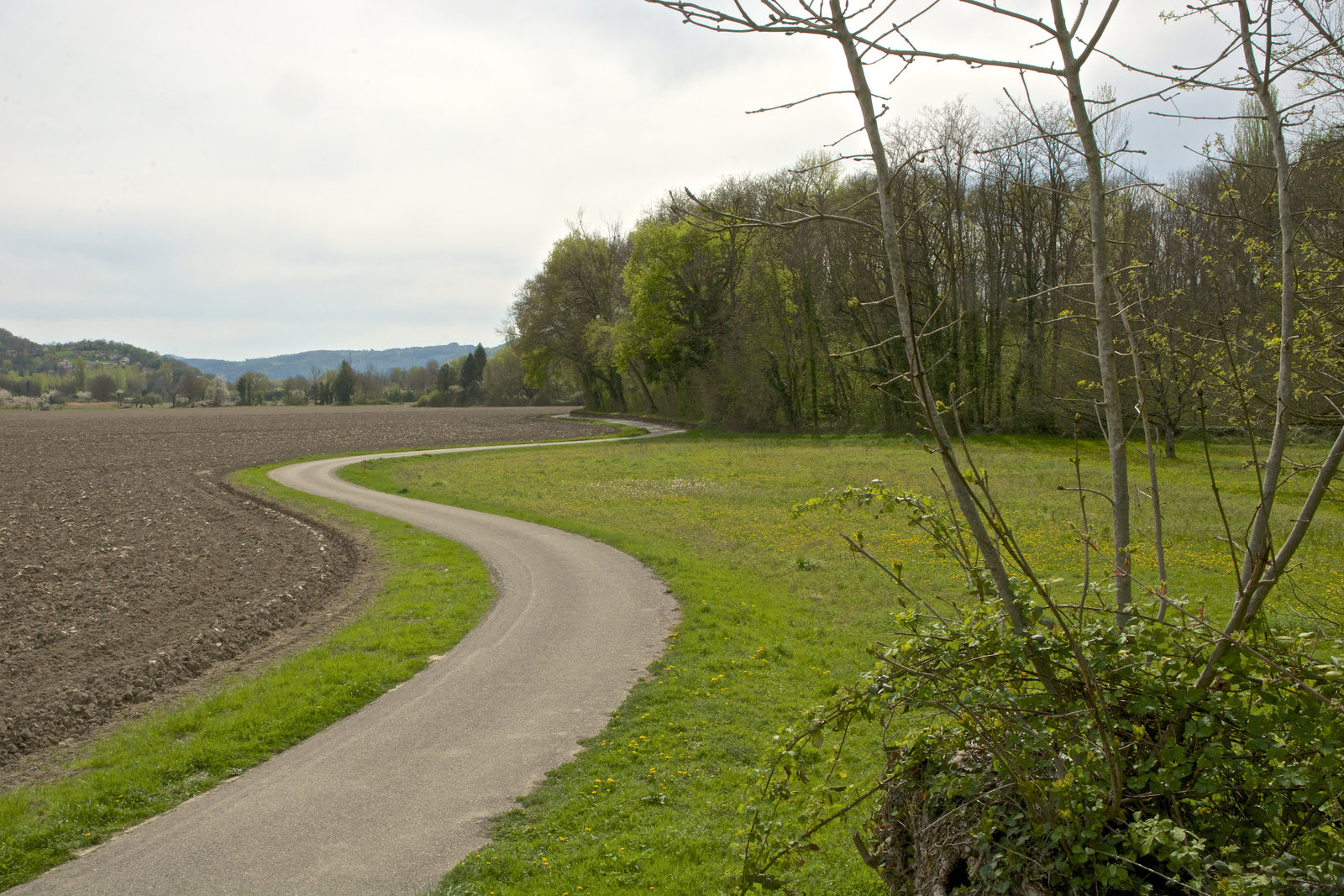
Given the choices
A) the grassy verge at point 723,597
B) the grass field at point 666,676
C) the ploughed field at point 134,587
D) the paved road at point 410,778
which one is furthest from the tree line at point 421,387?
the paved road at point 410,778

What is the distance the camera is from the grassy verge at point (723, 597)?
588 centimetres

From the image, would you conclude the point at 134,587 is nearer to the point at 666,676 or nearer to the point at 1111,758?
the point at 666,676

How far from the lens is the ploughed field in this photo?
947 cm

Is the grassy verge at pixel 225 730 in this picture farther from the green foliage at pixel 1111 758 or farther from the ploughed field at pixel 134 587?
the green foliage at pixel 1111 758

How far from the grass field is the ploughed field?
979 mm

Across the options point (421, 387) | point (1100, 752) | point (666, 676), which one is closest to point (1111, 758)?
point (1100, 752)

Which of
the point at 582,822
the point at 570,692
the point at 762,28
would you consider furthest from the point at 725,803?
the point at 762,28

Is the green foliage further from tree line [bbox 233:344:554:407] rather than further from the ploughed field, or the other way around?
tree line [bbox 233:344:554:407]

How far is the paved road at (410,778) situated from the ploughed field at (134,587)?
279cm

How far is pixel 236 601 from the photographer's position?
13.5 meters

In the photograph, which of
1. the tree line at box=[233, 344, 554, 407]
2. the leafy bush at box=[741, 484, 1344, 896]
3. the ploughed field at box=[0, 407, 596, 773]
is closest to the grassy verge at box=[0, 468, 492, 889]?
the ploughed field at box=[0, 407, 596, 773]

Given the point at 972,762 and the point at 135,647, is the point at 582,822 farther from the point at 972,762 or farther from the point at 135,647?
the point at 135,647

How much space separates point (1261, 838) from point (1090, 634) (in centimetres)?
89

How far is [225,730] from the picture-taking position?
8.28 meters
